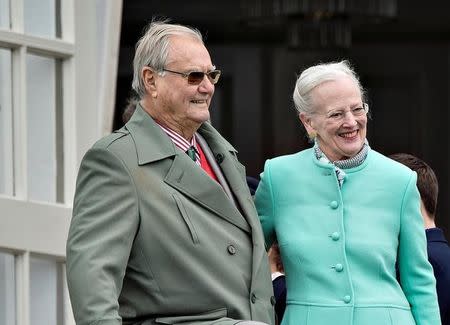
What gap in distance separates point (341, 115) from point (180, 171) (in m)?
Answer: 0.50

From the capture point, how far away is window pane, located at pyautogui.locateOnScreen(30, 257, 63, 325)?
545 centimetres

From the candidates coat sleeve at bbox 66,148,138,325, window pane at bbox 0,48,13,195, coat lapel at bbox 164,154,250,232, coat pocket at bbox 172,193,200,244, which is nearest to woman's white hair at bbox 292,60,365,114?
coat lapel at bbox 164,154,250,232

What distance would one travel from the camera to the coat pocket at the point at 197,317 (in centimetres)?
402

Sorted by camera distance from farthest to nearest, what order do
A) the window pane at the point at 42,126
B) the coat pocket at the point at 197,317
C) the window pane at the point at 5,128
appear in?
the window pane at the point at 42,126 → the window pane at the point at 5,128 → the coat pocket at the point at 197,317

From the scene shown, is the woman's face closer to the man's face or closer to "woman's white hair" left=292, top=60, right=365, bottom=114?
"woman's white hair" left=292, top=60, right=365, bottom=114

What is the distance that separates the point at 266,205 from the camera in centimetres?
446

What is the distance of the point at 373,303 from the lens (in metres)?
4.31

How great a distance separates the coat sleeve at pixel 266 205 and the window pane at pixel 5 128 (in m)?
1.15

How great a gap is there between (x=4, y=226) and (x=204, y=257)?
4.35 feet

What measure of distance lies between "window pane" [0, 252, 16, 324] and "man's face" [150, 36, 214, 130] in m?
1.33

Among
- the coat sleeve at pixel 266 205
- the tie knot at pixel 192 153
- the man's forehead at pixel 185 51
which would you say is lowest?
the coat sleeve at pixel 266 205

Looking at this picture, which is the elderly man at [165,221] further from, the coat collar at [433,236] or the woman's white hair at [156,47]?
the coat collar at [433,236]

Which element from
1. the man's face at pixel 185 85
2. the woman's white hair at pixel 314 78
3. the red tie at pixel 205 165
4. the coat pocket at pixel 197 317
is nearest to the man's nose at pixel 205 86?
the man's face at pixel 185 85

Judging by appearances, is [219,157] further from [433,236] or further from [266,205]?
[433,236]
